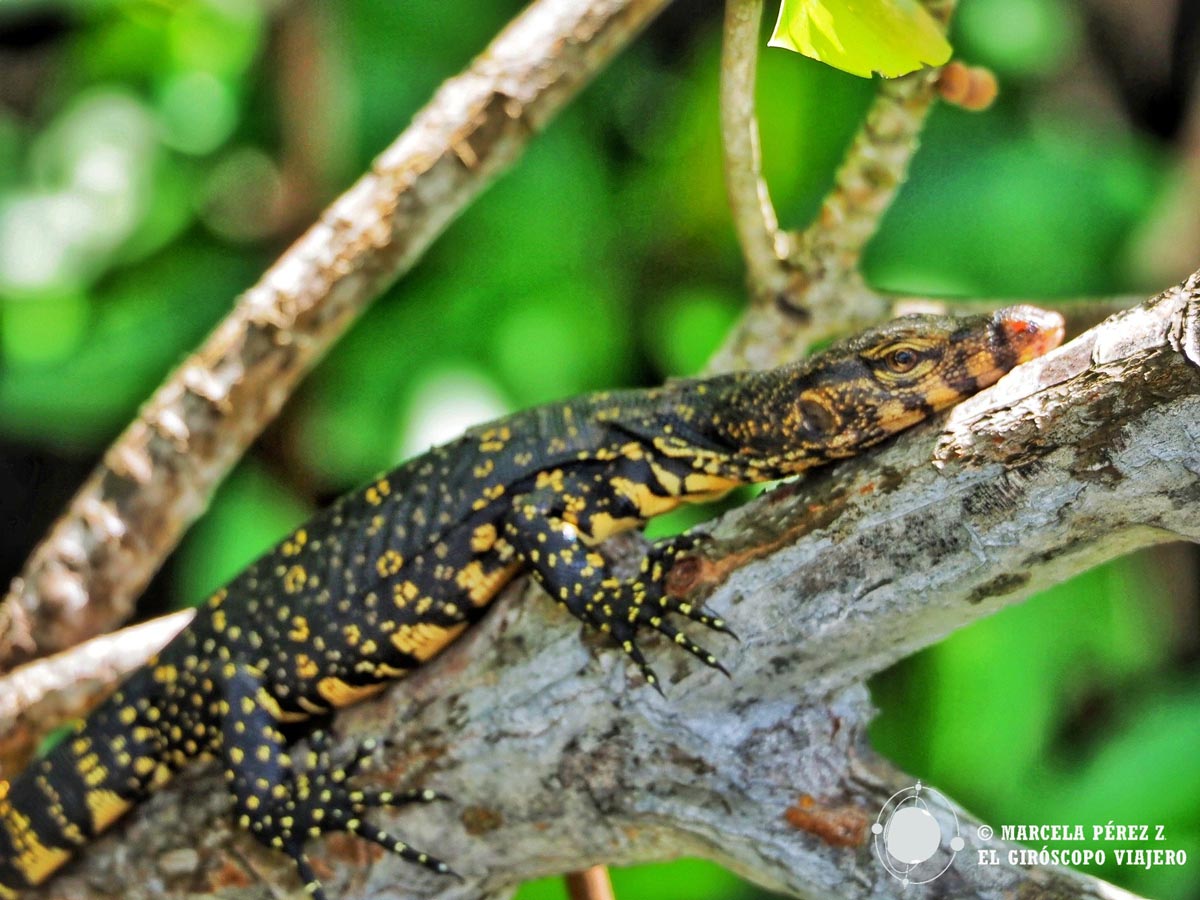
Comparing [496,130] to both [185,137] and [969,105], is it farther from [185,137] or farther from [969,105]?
[185,137]

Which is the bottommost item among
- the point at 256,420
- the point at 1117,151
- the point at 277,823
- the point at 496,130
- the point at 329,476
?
the point at 277,823

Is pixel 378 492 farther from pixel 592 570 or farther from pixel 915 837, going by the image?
pixel 915 837

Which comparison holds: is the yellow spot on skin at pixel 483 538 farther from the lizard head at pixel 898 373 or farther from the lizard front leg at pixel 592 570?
the lizard head at pixel 898 373

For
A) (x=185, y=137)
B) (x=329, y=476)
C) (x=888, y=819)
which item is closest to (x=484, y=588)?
(x=888, y=819)

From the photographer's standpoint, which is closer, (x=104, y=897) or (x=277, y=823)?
(x=277, y=823)

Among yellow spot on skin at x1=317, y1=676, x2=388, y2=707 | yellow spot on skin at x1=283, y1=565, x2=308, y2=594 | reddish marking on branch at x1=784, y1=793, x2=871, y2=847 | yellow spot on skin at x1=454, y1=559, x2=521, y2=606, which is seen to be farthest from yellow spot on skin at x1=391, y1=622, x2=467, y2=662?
reddish marking on branch at x1=784, y1=793, x2=871, y2=847

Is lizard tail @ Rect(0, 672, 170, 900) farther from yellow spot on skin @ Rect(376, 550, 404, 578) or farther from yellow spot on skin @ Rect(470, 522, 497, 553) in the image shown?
yellow spot on skin @ Rect(470, 522, 497, 553)

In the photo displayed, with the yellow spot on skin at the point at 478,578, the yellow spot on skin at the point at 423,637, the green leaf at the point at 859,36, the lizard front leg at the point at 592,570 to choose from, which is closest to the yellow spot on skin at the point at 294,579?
the yellow spot on skin at the point at 423,637

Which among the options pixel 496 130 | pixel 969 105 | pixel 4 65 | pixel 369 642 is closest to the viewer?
pixel 969 105

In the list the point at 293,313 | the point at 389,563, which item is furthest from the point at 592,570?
the point at 293,313
